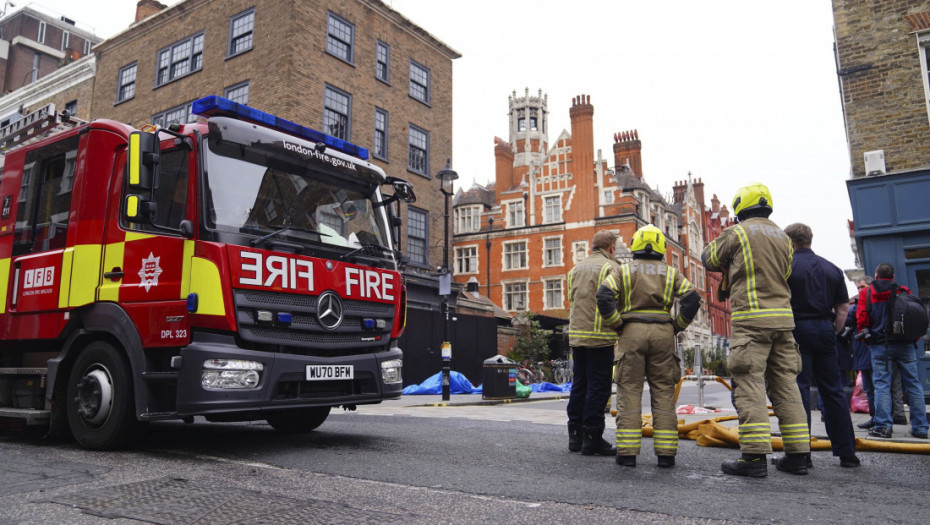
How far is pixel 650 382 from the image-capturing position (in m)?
5.10

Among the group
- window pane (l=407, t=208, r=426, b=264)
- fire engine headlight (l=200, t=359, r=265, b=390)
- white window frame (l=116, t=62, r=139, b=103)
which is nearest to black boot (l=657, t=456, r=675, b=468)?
fire engine headlight (l=200, t=359, r=265, b=390)

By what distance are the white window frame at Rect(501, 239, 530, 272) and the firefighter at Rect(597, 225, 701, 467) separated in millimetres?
41824

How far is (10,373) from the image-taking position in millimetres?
6418

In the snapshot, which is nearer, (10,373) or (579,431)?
(579,431)

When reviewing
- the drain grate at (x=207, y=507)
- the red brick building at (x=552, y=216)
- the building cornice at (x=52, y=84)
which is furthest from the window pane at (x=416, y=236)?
the red brick building at (x=552, y=216)

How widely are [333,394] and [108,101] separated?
2410 centimetres

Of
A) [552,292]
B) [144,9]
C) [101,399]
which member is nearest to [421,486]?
[101,399]

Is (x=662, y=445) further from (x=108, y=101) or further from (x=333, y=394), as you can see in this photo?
(x=108, y=101)

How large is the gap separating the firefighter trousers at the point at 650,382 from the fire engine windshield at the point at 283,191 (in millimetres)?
2778

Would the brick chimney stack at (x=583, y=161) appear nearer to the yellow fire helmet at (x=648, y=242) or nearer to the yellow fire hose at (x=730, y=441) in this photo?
the yellow fire hose at (x=730, y=441)

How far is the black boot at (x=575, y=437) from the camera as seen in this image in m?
5.87

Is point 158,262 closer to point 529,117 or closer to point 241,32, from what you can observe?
point 241,32

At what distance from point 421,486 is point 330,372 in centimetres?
181

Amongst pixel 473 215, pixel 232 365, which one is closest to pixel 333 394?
pixel 232 365
